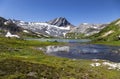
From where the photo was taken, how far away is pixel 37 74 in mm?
55812

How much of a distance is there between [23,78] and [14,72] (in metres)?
5.69

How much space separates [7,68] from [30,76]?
348 inches

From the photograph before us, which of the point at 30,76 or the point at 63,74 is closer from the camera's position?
the point at 30,76

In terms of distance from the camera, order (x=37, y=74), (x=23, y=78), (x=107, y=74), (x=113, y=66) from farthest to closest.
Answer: (x=113, y=66), (x=107, y=74), (x=37, y=74), (x=23, y=78)

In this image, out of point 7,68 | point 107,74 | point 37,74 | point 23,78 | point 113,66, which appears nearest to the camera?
point 23,78

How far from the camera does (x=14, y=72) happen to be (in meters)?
56.0

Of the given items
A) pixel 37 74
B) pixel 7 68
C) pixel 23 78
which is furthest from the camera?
pixel 7 68

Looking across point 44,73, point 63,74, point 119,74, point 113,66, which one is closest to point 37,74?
point 44,73

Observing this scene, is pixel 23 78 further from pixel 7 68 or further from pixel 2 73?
pixel 7 68

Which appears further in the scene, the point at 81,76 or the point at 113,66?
the point at 113,66

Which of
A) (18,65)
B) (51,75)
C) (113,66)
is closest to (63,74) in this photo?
(51,75)

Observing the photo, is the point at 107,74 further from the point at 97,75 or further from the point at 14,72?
the point at 14,72

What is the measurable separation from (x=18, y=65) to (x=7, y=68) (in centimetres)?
588

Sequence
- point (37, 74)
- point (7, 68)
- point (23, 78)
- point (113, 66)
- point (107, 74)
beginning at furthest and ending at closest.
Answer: point (113, 66), point (107, 74), point (7, 68), point (37, 74), point (23, 78)
